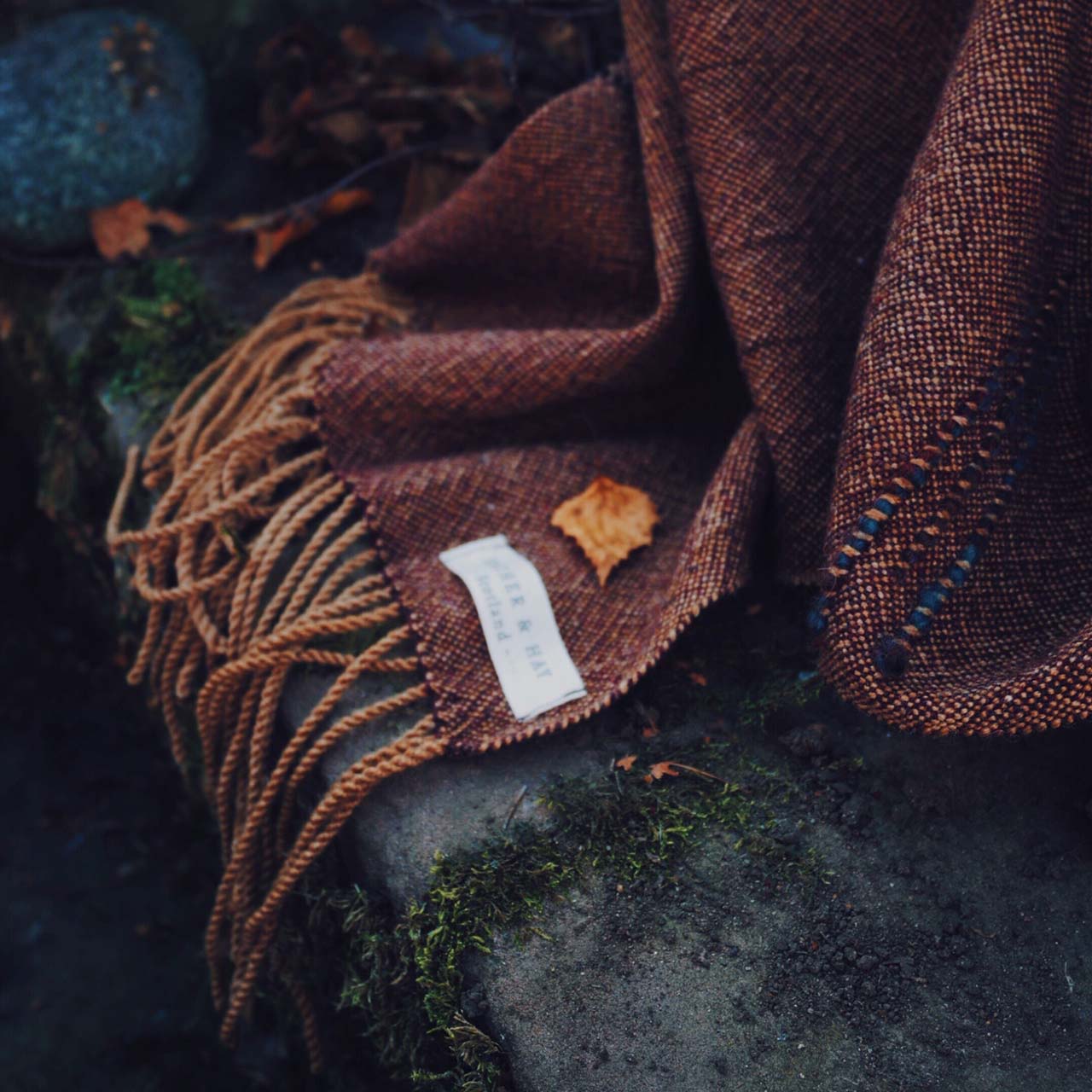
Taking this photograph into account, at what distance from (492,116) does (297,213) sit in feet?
1.54

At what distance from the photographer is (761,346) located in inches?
54.9

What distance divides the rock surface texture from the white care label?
7cm

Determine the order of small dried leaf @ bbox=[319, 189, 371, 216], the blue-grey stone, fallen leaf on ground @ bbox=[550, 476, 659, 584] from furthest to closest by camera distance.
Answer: small dried leaf @ bbox=[319, 189, 371, 216]
the blue-grey stone
fallen leaf on ground @ bbox=[550, 476, 659, 584]

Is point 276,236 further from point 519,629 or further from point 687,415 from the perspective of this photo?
point 519,629

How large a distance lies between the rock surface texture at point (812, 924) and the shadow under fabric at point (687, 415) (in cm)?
12

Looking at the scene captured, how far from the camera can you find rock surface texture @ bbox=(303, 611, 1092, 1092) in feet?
3.32

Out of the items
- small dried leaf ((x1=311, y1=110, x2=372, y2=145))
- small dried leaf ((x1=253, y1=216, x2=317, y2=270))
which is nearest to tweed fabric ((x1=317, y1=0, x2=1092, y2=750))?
small dried leaf ((x1=253, y1=216, x2=317, y2=270))

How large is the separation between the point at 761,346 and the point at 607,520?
0.33 meters

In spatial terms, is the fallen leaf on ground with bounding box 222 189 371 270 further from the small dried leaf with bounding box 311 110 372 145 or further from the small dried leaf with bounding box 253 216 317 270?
the small dried leaf with bounding box 311 110 372 145

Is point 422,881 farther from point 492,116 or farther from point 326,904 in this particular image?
point 492,116

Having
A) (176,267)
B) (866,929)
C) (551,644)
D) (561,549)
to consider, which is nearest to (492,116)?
(176,267)

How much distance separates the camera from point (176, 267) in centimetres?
206

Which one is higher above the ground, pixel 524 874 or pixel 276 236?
pixel 276 236

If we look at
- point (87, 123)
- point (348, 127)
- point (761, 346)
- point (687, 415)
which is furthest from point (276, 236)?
point (761, 346)
